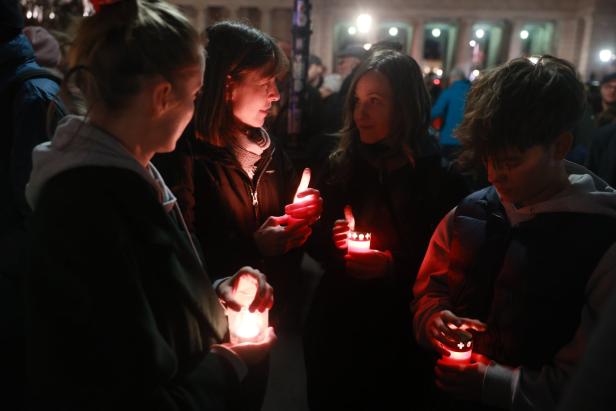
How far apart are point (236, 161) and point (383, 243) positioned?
0.88 metres

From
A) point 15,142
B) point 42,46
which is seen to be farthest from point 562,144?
point 42,46

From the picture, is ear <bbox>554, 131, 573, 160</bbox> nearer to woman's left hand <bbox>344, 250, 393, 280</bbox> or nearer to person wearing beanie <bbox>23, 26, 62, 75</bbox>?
woman's left hand <bbox>344, 250, 393, 280</bbox>

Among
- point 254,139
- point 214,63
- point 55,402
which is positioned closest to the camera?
point 55,402

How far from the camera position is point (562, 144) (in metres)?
1.73

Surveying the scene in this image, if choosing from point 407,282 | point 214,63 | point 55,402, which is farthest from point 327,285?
point 55,402

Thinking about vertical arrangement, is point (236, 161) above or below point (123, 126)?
below

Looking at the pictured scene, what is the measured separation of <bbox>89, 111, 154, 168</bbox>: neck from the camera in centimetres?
124

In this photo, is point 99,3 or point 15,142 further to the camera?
point 15,142

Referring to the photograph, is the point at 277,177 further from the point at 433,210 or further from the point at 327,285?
the point at 433,210

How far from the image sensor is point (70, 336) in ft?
3.47

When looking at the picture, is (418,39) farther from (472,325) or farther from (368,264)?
(472,325)

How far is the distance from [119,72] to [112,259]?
18.2 inches

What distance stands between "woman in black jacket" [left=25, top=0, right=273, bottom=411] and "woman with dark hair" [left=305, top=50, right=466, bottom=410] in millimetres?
1182

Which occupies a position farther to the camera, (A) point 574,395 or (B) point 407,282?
(B) point 407,282
